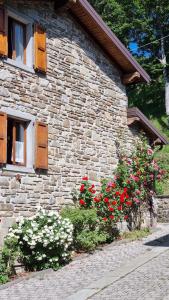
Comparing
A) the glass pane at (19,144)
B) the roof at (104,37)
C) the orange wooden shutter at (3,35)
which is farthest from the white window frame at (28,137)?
the roof at (104,37)

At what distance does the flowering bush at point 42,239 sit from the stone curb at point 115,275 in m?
1.41

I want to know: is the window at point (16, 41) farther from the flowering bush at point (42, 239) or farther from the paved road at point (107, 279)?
the paved road at point (107, 279)

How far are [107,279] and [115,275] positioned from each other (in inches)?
13.1

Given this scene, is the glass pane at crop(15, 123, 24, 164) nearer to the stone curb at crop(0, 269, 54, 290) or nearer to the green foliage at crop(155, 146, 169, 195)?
the stone curb at crop(0, 269, 54, 290)

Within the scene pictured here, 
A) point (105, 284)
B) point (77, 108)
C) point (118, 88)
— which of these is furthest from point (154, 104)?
point (105, 284)

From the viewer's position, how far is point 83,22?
13.2 metres

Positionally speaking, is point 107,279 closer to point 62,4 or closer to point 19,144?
point 19,144

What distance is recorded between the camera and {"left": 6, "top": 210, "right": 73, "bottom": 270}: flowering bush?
30.7 feet

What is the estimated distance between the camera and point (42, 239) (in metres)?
9.34

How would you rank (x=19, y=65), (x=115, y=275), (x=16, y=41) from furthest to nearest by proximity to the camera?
(x=16, y=41) → (x=19, y=65) → (x=115, y=275)

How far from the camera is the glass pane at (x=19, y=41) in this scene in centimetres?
1102

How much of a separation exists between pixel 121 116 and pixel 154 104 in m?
19.4

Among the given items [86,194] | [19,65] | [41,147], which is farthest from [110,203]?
[19,65]

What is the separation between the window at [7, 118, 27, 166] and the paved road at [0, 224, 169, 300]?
2.67 metres
